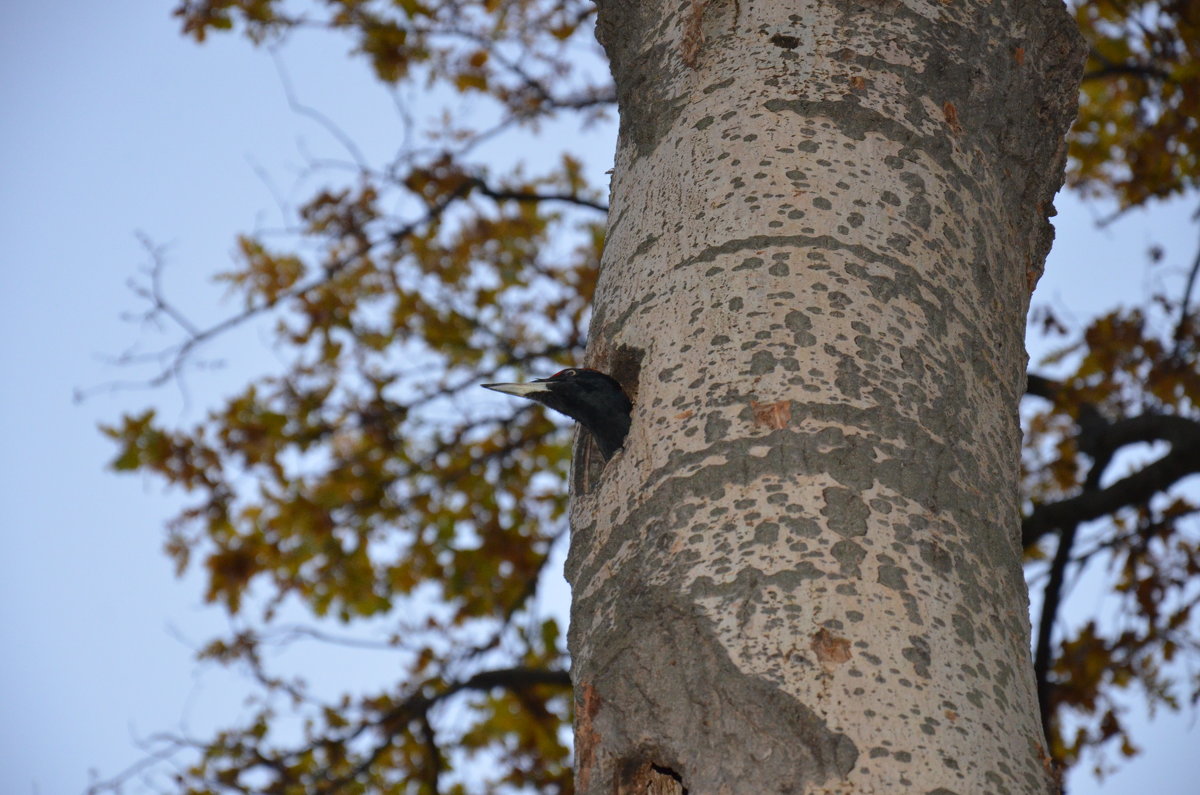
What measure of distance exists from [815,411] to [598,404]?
303 mm

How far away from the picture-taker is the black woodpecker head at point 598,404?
53.0 inches

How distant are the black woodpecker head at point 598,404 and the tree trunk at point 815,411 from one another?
26mm

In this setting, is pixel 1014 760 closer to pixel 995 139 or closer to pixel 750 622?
pixel 750 622

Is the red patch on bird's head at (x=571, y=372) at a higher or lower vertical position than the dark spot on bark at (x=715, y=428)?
higher

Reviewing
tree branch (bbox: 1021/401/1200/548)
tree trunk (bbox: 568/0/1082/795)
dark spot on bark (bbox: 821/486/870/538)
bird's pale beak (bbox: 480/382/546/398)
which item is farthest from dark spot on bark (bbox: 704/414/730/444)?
tree branch (bbox: 1021/401/1200/548)

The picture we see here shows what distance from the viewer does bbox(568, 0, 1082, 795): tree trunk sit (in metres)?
1.03

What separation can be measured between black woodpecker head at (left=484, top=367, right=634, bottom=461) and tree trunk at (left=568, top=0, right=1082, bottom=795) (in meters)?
0.03

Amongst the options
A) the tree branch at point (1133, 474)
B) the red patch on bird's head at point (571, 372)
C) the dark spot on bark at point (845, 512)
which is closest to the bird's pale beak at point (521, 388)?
the red patch on bird's head at point (571, 372)

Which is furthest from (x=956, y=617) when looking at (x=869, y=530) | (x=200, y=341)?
(x=200, y=341)

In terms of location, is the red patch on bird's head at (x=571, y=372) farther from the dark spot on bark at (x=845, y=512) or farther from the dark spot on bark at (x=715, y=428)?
the dark spot on bark at (x=845, y=512)

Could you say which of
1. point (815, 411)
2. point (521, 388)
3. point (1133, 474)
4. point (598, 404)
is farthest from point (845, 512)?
point (1133, 474)

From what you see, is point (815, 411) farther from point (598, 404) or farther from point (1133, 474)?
point (1133, 474)

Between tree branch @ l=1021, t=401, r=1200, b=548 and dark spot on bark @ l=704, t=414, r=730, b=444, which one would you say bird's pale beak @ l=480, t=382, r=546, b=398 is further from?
tree branch @ l=1021, t=401, r=1200, b=548

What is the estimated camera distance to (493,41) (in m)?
5.33
